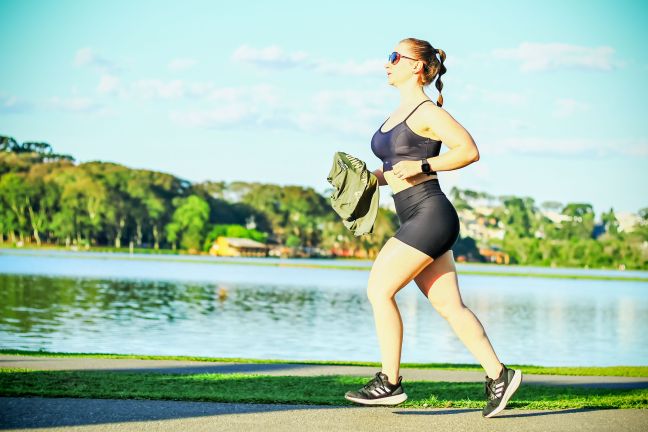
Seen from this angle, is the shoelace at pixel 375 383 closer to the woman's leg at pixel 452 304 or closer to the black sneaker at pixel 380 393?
the black sneaker at pixel 380 393

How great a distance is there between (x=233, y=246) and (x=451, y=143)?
150 m

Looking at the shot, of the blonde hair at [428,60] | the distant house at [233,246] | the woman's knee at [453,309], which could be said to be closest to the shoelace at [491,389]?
the woman's knee at [453,309]

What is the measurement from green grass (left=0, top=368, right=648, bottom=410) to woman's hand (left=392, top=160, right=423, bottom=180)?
163 cm

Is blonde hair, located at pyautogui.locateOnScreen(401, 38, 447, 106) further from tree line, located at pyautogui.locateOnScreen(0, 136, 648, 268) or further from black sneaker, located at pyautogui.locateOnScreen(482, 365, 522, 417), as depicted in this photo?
tree line, located at pyautogui.locateOnScreen(0, 136, 648, 268)

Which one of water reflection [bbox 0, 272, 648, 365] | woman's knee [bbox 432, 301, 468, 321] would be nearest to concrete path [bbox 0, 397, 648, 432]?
woman's knee [bbox 432, 301, 468, 321]

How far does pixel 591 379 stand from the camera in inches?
466

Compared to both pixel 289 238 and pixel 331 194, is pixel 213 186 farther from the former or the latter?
pixel 331 194

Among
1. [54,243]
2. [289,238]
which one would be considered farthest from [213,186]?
[54,243]

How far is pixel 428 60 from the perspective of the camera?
20.5 ft

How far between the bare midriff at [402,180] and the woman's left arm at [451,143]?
0.33 feet

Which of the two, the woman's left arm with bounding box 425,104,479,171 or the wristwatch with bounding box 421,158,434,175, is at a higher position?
the woman's left arm with bounding box 425,104,479,171

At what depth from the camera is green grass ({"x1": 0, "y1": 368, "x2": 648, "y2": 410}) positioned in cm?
686

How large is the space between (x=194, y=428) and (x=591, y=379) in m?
7.41

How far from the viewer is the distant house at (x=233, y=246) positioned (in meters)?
156
